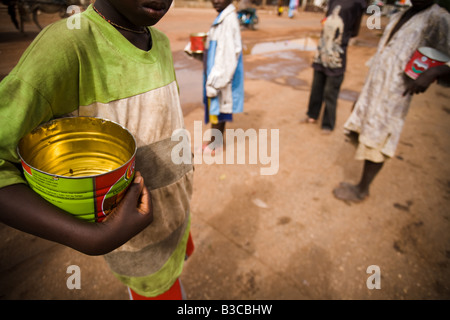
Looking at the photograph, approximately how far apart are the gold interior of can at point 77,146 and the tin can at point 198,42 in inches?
101

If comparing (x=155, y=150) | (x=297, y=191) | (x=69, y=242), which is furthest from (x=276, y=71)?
(x=69, y=242)

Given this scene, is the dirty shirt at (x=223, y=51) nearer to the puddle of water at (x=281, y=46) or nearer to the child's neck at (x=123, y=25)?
the child's neck at (x=123, y=25)

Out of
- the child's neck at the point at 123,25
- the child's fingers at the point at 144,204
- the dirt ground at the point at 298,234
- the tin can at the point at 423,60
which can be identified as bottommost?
the dirt ground at the point at 298,234

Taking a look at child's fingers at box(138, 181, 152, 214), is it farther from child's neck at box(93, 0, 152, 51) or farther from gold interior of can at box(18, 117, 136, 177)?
child's neck at box(93, 0, 152, 51)

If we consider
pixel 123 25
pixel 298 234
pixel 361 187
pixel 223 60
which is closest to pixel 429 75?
pixel 361 187

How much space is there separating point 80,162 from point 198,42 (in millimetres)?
2603

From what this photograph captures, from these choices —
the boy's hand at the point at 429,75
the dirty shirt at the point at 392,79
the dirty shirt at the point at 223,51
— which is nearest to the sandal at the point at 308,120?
the dirty shirt at the point at 392,79

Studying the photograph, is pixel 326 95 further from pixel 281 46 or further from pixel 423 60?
pixel 281 46

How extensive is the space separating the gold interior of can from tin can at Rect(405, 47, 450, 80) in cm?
232

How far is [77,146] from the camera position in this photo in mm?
860

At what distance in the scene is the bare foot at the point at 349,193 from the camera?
291 cm

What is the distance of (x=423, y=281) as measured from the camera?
2092mm

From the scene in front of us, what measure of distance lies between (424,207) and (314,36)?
550 inches
